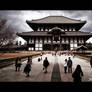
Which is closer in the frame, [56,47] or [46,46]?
[46,46]

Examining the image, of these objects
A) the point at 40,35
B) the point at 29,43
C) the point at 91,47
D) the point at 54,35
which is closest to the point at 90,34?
the point at 91,47

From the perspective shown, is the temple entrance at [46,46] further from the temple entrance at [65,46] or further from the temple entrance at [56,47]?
the temple entrance at [65,46]

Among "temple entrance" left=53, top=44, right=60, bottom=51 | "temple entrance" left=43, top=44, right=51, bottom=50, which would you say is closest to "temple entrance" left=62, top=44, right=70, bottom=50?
"temple entrance" left=53, top=44, right=60, bottom=51

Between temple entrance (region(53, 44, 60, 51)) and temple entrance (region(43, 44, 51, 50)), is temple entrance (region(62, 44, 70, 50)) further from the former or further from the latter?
A: temple entrance (region(43, 44, 51, 50))

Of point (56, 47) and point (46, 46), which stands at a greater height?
point (46, 46)

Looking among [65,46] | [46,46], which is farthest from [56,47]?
[46,46]

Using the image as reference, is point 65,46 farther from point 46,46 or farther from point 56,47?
point 46,46

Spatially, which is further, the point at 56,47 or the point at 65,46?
the point at 56,47

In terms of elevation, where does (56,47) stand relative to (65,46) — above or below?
below

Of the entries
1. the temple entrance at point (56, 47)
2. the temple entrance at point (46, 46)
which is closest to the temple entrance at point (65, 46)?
the temple entrance at point (56, 47)
